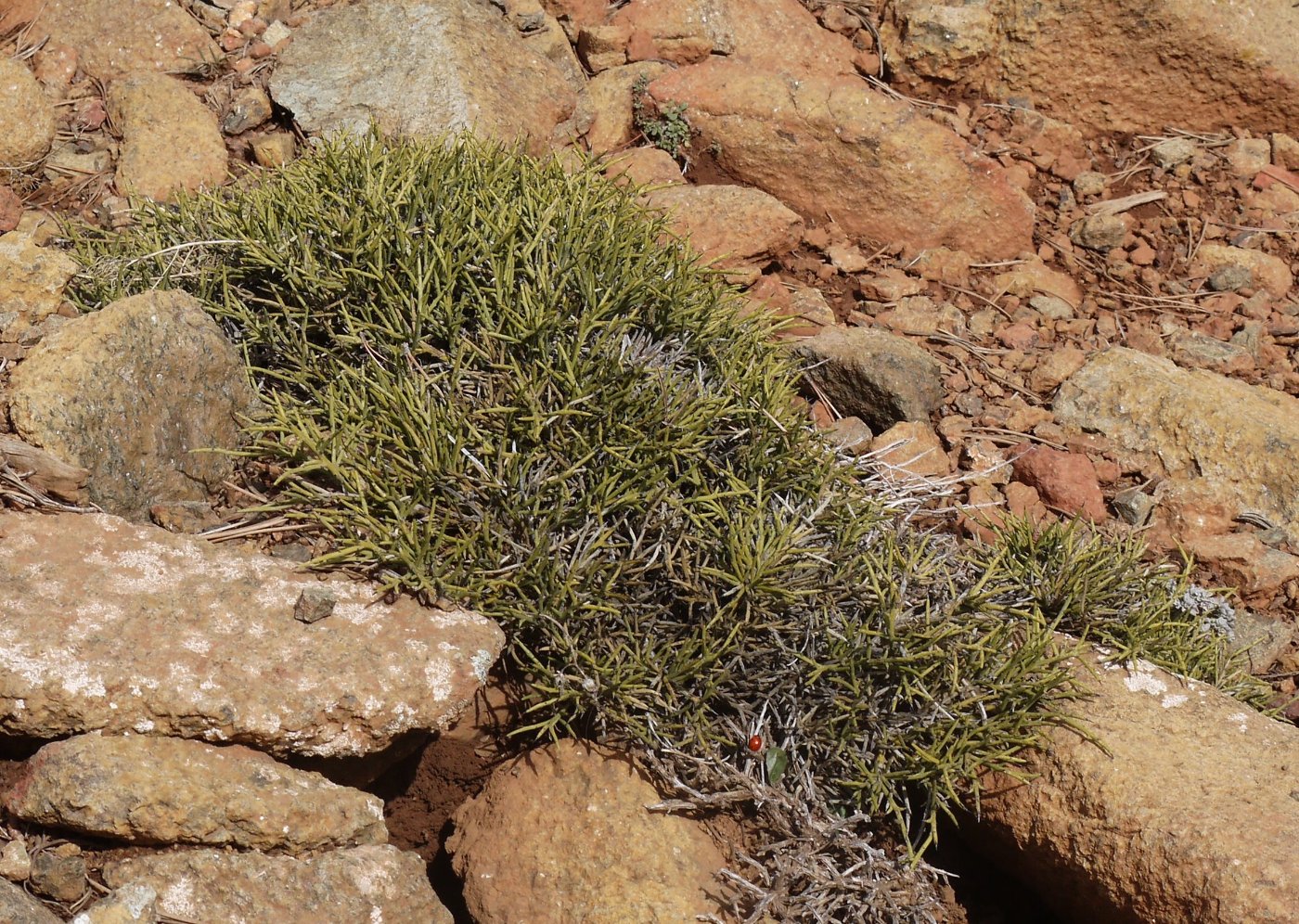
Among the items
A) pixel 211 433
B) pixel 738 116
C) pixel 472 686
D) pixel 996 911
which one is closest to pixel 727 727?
pixel 472 686

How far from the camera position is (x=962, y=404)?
452cm

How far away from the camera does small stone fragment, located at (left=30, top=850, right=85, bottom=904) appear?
254 centimetres

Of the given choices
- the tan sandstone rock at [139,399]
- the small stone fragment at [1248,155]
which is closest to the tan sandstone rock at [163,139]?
the tan sandstone rock at [139,399]

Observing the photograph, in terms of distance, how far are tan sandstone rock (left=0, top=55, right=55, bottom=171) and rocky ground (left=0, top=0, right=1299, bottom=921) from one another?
0.01 metres

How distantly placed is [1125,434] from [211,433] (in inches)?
122

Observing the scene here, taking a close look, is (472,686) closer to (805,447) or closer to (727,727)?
(727,727)

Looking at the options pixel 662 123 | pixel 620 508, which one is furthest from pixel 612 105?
pixel 620 508

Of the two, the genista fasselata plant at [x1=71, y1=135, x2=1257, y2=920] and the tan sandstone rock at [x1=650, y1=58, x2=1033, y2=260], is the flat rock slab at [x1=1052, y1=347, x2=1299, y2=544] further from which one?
the tan sandstone rock at [x1=650, y1=58, x2=1033, y2=260]

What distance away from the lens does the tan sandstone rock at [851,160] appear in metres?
5.12

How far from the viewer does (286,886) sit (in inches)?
107


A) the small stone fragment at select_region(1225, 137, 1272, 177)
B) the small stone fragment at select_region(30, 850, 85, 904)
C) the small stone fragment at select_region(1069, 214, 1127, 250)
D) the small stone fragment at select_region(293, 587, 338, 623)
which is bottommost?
the small stone fragment at select_region(1069, 214, 1127, 250)

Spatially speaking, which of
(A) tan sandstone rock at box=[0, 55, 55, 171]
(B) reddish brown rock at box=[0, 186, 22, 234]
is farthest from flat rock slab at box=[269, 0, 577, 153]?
(B) reddish brown rock at box=[0, 186, 22, 234]

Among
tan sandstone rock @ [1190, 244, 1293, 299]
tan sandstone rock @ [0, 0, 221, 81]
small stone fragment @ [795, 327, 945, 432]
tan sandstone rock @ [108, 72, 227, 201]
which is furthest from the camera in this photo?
tan sandstone rock @ [1190, 244, 1293, 299]

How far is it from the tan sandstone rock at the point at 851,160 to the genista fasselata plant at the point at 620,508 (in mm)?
1575
